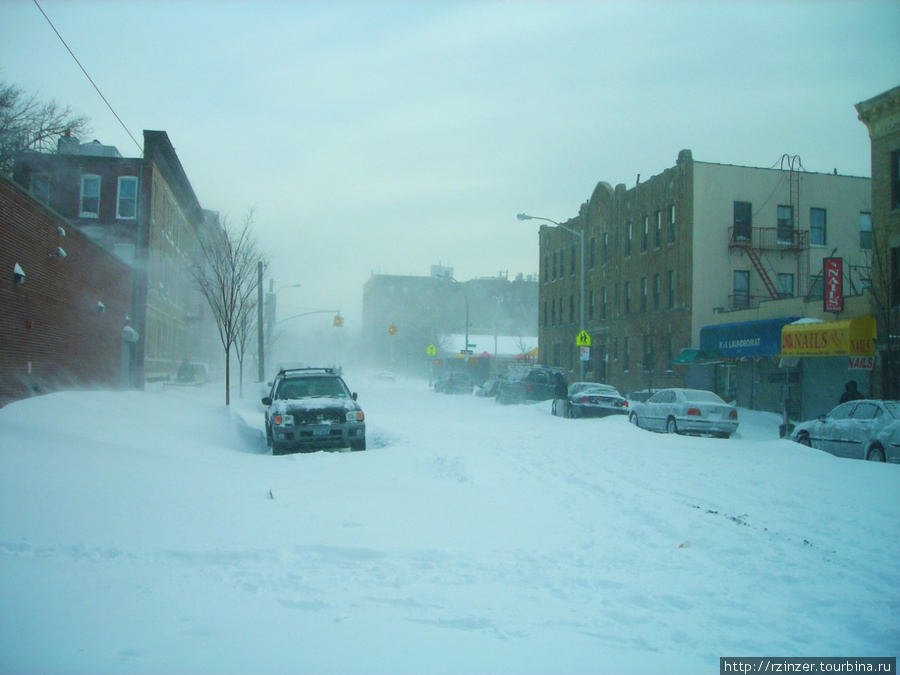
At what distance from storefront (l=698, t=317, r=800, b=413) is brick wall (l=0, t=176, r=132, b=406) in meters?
22.9

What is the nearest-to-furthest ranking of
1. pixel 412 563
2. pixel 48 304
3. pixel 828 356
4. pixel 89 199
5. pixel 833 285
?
pixel 412 563 → pixel 48 304 → pixel 833 285 → pixel 828 356 → pixel 89 199

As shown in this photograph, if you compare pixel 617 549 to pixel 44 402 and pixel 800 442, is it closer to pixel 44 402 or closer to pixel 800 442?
pixel 44 402

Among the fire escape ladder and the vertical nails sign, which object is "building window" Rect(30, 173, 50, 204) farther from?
the fire escape ladder

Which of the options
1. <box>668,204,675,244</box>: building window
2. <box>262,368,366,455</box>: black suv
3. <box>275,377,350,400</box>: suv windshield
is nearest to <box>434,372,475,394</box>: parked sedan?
<box>668,204,675,244</box>: building window

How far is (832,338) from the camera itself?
22859mm

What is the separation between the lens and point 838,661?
462cm

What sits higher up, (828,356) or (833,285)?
(833,285)

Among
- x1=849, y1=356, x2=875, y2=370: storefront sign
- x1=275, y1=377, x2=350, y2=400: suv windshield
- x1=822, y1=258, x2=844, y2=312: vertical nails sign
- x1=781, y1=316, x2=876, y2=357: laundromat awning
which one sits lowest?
x1=275, y1=377, x2=350, y2=400: suv windshield

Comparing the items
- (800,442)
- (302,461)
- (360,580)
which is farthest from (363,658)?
(800,442)

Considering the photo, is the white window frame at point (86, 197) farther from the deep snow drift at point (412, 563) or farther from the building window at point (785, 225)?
the building window at point (785, 225)

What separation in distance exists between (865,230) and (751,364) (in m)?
10.3

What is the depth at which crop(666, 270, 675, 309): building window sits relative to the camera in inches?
1435

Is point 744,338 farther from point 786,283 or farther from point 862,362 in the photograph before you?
point 862,362

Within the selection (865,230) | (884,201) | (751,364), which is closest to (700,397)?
(884,201)
